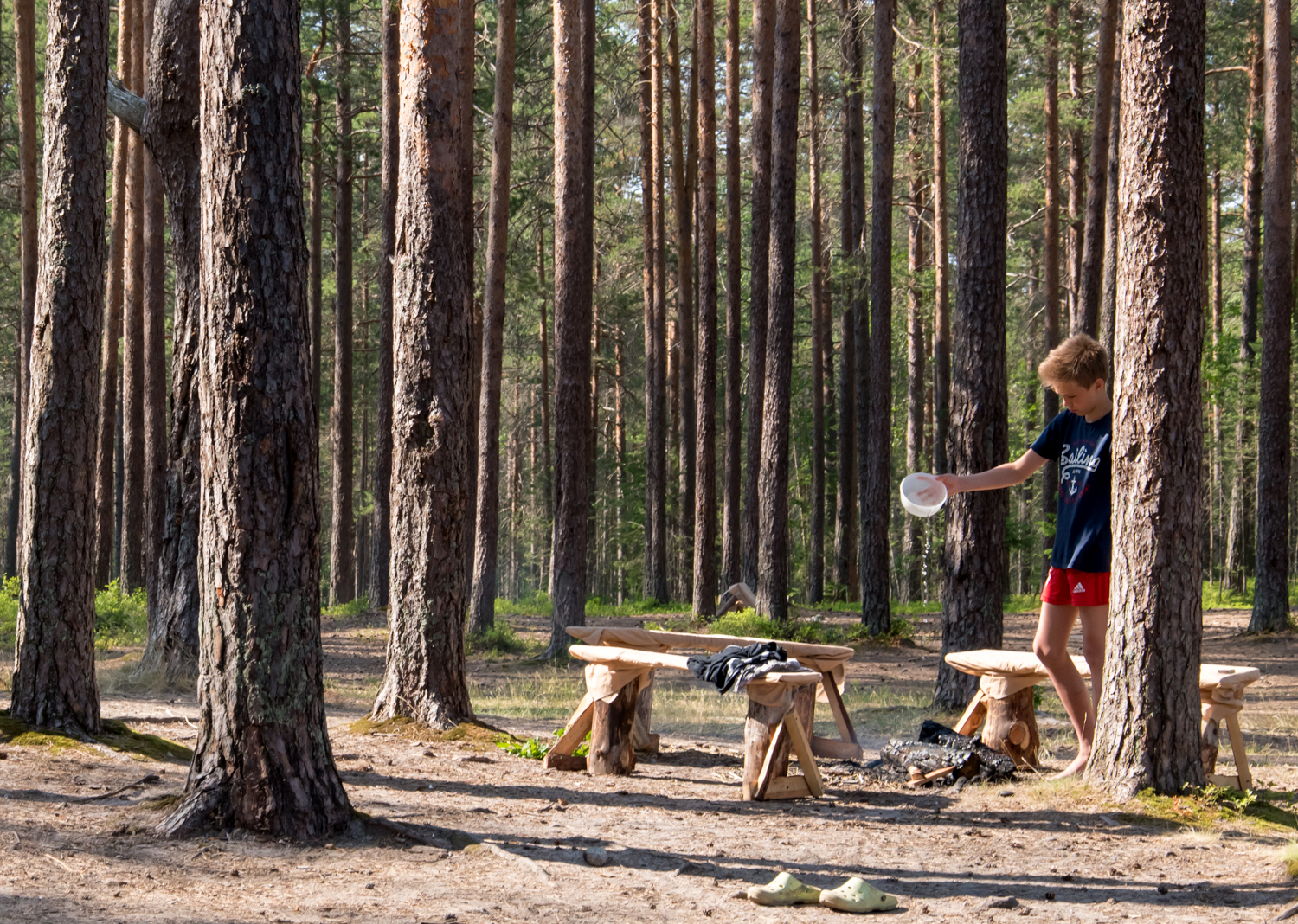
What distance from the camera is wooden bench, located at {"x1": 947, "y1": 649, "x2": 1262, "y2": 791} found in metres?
5.87

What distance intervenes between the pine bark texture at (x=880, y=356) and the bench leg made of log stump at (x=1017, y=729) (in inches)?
342

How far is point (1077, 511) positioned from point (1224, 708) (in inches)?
54.1

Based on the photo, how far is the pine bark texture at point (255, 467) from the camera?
454 centimetres

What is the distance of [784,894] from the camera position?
13.0 ft

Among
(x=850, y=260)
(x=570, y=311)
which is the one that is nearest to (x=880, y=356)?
(x=850, y=260)

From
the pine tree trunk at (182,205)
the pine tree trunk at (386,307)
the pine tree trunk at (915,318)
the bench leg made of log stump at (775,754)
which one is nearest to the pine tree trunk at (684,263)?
the pine tree trunk at (915,318)

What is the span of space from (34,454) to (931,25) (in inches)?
817

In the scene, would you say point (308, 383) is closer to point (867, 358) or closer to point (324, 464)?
point (867, 358)

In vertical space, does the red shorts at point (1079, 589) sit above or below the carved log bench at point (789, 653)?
above

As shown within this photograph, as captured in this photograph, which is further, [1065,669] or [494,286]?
[494,286]

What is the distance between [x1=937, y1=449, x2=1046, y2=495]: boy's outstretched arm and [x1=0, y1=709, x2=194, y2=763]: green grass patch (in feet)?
15.0

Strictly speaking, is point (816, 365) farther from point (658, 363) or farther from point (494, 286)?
point (494, 286)

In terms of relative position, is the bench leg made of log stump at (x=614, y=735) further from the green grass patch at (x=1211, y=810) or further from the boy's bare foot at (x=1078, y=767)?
the green grass patch at (x=1211, y=810)

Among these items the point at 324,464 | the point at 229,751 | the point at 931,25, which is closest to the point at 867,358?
the point at 931,25
